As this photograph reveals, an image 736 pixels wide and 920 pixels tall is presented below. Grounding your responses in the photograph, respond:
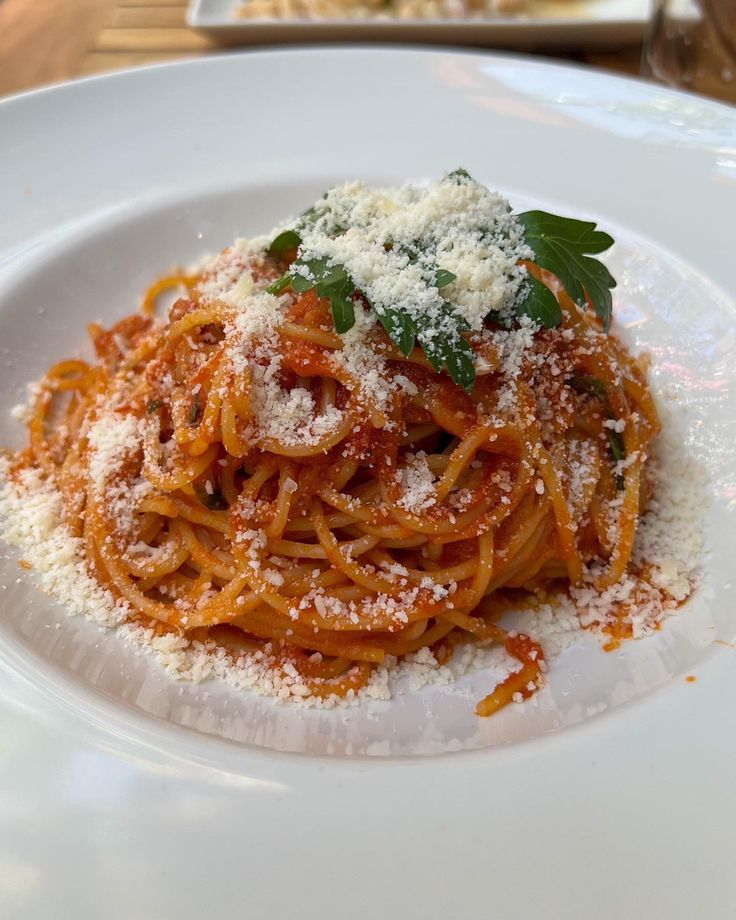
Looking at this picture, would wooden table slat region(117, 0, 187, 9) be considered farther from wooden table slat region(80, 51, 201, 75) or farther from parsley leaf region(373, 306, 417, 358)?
parsley leaf region(373, 306, 417, 358)

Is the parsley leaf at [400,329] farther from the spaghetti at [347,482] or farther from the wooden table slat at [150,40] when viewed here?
the wooden table slat at [150,40]

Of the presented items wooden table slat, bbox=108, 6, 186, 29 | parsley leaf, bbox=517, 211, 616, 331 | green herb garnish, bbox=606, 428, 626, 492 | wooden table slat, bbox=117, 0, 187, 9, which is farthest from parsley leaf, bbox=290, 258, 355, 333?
wooden table slat, bbox=117, 0, 187, 9

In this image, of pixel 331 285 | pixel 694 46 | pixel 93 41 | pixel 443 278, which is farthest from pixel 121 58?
pixel 443 278

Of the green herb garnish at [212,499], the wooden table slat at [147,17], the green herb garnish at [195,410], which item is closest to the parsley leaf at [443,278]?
the green herb garnish at [195,410]

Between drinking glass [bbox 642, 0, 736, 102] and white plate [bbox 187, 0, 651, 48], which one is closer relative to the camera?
drinking glass [bbox 642, 0, 736, 102]

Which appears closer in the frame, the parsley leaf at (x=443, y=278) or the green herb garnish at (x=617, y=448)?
the parsley leaf at (x=443, y=278)

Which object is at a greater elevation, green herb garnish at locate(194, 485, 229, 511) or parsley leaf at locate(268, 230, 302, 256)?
parsley leaf at locate(268, 230, 302, 256)

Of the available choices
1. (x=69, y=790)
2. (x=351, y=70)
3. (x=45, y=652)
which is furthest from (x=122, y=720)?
(x=351, y=70)

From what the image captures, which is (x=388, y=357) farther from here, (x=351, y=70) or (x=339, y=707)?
(x=351, y=70)

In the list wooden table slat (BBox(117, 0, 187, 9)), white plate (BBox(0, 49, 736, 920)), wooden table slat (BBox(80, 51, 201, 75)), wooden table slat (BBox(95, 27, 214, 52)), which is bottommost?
white plate (BBox(0, 49, 736, 920))
